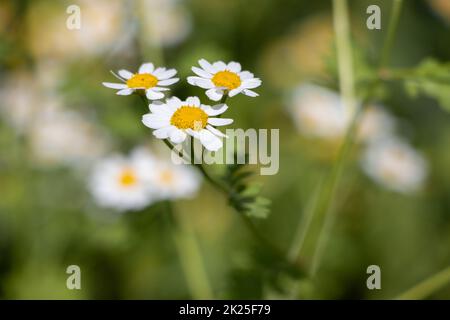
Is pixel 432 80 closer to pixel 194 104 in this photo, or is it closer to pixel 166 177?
pixel 194 104

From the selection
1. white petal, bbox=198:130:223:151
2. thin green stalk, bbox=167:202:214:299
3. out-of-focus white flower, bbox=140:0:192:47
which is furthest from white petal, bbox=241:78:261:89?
out-of-focus white flower, bbox=140:0:192:47

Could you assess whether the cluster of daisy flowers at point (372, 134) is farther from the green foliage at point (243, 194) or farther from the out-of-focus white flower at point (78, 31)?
the green foliage at point (243, 194)

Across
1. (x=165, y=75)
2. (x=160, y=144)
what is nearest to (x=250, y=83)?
(x=165, y=75)

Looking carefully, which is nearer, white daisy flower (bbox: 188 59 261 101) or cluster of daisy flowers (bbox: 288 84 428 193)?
white daisy flower (bbox: 188 59 261 101)

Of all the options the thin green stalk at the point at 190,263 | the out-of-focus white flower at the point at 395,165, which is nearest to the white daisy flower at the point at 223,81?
the thin green stalk at the point at 190,263

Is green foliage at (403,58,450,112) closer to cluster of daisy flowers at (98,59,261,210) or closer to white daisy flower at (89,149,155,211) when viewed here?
cluster of daisy flowers at (98,59,261,210)

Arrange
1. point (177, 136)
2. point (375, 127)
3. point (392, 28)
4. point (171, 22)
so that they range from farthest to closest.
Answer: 1. point (171, 22)
2. point (375, 127)
3. point (392, 28)
4. point (177, 136)

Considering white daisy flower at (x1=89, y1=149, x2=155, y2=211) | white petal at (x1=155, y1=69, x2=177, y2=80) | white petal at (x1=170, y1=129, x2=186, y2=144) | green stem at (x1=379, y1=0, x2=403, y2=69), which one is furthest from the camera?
white daisy flower at (x1=89, y1=149, x2=155, y2=211)
